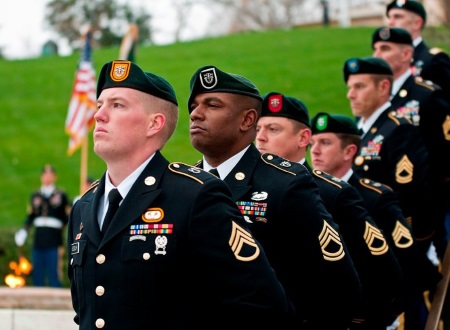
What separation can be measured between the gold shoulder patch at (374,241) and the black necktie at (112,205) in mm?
2300

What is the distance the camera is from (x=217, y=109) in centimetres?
491

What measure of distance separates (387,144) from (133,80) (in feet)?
13.1

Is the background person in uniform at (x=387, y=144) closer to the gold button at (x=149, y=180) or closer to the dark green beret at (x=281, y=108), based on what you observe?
the dark green beret at (x=281, y=108)

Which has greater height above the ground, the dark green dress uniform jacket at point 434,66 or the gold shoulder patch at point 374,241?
the dark green dress uniform jacket at point 434,66

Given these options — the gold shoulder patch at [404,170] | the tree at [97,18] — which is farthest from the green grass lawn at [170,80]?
the gold shoulder patch at [404,170]

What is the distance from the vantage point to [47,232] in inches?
561

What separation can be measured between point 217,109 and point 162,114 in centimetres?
79

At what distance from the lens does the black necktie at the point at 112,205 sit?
4043mm

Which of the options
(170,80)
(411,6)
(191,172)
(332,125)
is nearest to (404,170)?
(332,125)

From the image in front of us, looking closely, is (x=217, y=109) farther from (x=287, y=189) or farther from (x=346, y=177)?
(x=346, y=177)

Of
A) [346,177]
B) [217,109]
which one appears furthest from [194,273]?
[346,177]

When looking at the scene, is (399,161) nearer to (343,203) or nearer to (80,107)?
(343,203)

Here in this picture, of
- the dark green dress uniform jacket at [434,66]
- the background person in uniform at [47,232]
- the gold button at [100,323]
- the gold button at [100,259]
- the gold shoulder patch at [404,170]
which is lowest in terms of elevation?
the background person in uniform at [47,232]

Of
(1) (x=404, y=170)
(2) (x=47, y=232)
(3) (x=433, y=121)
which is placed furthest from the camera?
(2) (x=47, y=232)
